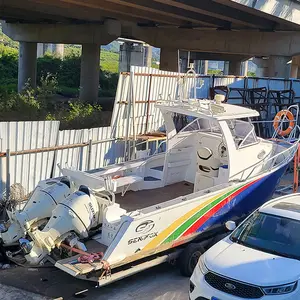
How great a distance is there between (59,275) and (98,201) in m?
1.43

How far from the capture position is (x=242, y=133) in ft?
38.1

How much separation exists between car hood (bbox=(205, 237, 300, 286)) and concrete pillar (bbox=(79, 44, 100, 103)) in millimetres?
27072

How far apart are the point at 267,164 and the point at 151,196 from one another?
283 cm

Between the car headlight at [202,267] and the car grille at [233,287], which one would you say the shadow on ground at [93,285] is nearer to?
the car headlight at [202,267]

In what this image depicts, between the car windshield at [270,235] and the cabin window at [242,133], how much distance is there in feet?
9.31

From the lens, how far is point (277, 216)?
25.8ft

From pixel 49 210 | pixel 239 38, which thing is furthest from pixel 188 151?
pixel 239 38

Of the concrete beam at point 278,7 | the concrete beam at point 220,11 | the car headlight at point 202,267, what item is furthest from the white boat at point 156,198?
the concrete beam at point 220,11

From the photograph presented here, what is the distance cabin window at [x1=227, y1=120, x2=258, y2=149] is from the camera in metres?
10.9

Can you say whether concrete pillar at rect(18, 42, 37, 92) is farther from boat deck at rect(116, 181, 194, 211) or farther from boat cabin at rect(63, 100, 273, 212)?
boat deck at rect(116, 181, 194, 211)

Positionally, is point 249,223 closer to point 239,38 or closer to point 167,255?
point 167,255

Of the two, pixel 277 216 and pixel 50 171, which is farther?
pixel 50 171

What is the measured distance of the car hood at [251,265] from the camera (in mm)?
6539

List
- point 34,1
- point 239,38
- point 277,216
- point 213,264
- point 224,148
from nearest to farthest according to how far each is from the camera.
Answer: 1. point 213,264
2. point 277,216
3. point 224,148
4. point 34,1
5. point 239,38
